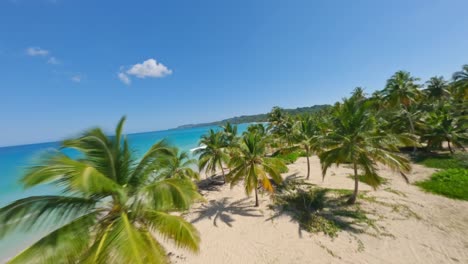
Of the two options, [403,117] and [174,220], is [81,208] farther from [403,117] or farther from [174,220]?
[403,117]

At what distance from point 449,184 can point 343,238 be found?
997 centimetres

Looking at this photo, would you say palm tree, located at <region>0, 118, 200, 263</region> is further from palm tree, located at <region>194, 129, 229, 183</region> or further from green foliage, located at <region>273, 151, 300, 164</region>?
green foliage, located at <region>273, 151, 300, 164</region>

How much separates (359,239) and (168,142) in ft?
29.7

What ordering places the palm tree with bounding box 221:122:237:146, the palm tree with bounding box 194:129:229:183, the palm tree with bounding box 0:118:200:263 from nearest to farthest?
the palm tree with bounding box 0:118:200:263 < the palm tree with bounding box 194:129:229:183 < the palm tree with bounding box 221:122:237:146

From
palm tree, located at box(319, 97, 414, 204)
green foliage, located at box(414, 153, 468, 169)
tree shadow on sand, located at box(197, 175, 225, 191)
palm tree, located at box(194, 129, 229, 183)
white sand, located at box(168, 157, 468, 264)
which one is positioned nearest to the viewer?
white sand, located at box(168, 157, 468, 264)

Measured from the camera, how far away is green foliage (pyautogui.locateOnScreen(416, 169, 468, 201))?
10998mm

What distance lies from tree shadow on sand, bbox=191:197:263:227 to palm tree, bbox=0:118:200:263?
6.50 meters

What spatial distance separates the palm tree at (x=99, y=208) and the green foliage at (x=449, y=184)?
606 inches

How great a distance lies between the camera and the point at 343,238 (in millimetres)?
8328

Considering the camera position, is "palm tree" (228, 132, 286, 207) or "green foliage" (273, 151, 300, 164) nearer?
"palm tree" (228, 132, 286, 207)

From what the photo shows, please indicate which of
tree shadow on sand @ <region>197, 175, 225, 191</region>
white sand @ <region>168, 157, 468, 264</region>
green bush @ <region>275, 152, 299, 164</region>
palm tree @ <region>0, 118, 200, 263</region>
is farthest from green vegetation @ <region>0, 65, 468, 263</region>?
green bush @ <region>275, 152, 299, 164</region>

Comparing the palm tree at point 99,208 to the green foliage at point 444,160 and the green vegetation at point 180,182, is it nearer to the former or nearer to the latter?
the green vegetation at point 180,182

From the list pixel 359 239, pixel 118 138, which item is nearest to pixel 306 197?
pixel 359 239

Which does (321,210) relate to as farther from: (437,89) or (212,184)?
(437,89)
